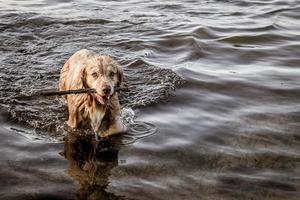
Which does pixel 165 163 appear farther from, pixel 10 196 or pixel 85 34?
pixel 85 34

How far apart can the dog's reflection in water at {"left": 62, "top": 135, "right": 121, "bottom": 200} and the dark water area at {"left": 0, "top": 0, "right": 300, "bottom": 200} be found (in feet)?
0.05

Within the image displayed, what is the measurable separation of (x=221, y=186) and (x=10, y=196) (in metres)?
2.53

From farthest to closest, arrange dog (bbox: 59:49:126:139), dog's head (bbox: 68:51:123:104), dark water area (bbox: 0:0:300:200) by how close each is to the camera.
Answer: dog (bbox: 59:49:126:139) < dog's head (bbox: 68:51:123:104) < dark water area (bbox: 0:0:300:200)

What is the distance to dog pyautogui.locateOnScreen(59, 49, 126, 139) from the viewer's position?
7718mm

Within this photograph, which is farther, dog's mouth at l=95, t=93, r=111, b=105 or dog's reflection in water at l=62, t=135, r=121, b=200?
dog's mouth at l=95, t=93, r=111, b=105

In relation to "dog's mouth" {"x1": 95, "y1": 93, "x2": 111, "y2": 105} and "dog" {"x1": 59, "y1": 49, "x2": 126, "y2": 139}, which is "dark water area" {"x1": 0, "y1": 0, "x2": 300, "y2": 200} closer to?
"dog" {"x1": 59, "y1": 49, "x2": 126, "y2": 139}

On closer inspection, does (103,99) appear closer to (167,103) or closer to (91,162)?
(91,162)

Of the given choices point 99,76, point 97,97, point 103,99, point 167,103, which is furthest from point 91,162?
point 167,103

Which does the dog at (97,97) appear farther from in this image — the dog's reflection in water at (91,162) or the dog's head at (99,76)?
the dog's reflection in water at (91,162)

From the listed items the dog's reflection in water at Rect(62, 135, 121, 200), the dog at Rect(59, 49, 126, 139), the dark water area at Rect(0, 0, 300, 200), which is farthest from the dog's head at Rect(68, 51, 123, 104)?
the dark water area at Rect(0, 0, 300, 200)

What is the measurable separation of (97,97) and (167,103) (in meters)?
1.97

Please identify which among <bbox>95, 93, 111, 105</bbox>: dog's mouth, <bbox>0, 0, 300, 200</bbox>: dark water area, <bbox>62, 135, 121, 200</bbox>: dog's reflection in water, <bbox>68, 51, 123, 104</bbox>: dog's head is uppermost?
<bbox>68, 51, 123, 104</bbox>: dog's head

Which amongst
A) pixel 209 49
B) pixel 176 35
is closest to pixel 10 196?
pixel 209 49

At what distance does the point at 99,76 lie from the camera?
7.71 meters
